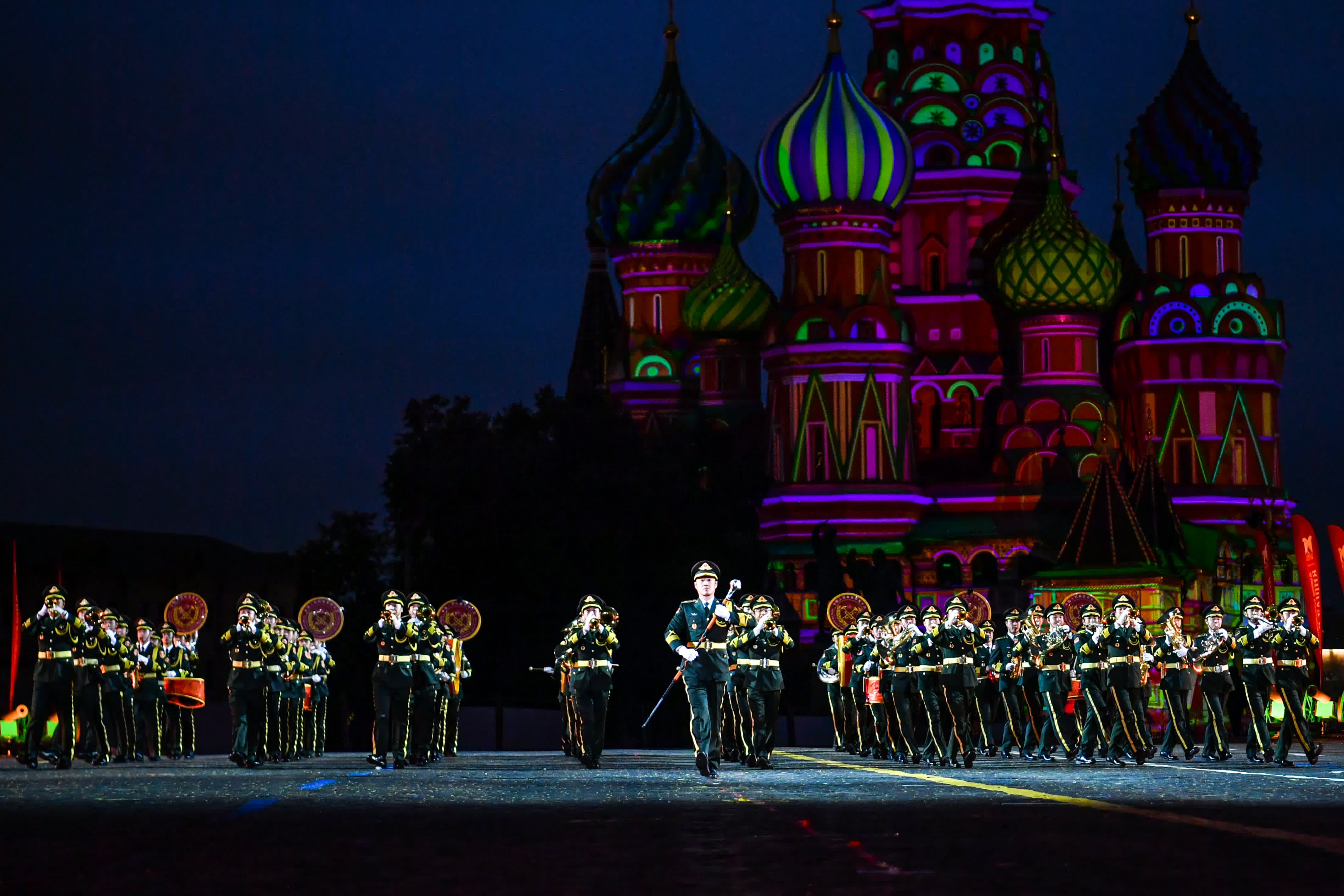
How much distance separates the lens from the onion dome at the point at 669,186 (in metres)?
86.3

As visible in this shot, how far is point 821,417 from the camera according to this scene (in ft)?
240

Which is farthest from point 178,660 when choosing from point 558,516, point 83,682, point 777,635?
point 558,516

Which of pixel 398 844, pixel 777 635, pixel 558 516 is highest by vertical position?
pixel 558 516

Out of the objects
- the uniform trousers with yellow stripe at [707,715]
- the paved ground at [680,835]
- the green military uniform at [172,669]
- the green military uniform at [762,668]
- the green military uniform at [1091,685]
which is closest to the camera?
the paved ground at [680,835]

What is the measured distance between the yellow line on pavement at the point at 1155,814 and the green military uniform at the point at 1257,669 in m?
6.22

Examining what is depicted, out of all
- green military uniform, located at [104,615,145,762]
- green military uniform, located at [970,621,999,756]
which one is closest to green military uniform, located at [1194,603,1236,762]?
green military uniform, located at [970,621,999,756]

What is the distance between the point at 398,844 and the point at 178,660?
855 inches

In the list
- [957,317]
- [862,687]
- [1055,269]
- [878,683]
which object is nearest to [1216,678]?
[878,683]

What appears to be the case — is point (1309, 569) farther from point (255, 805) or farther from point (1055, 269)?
point (255, 805)

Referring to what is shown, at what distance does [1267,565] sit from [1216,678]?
48025 mm

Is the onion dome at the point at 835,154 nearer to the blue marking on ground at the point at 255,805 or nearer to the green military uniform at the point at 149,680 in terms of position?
the green military uniform at the point at 149,680

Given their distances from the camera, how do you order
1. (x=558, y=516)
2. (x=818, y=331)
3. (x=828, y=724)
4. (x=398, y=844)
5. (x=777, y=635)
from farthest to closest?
(x=818, y=331) < (x=558, y=516) < (x=828, y=724) < (x=777, y=635) < (x=398, y=844)

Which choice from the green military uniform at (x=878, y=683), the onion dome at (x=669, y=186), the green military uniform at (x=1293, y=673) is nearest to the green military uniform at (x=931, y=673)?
the green military uniform at (x=878, y=683)

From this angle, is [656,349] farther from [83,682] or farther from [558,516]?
[83,682]
